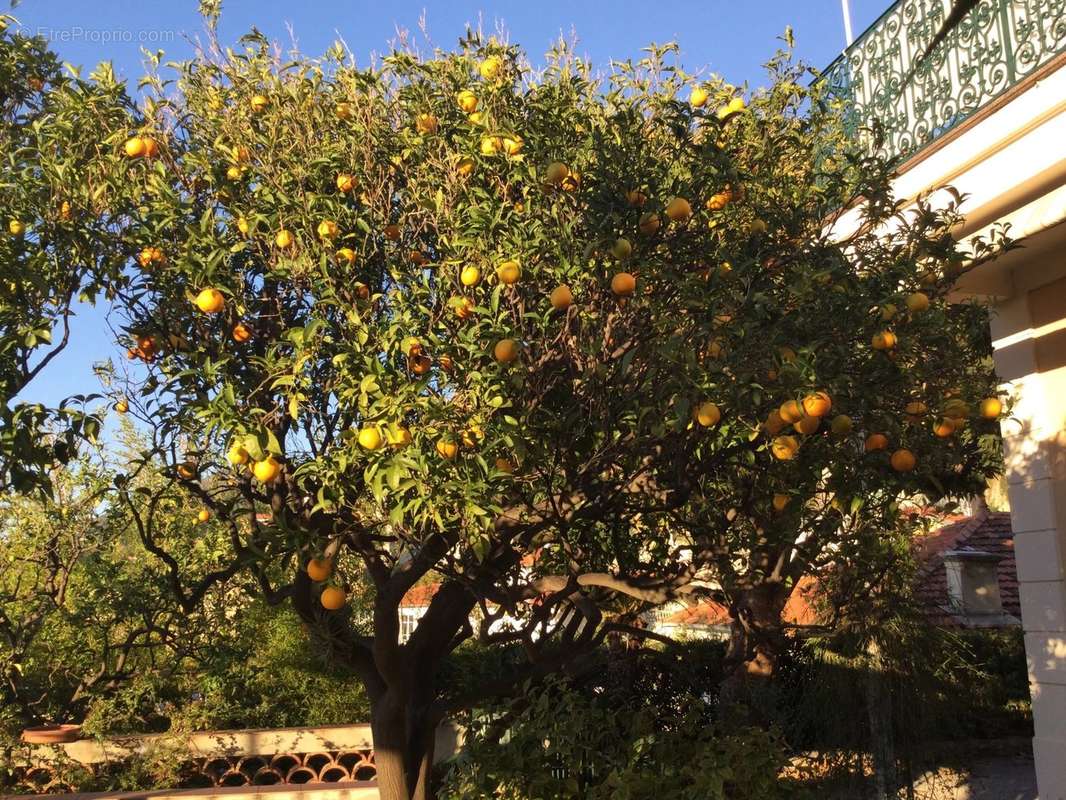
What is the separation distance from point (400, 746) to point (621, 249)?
9.69ft

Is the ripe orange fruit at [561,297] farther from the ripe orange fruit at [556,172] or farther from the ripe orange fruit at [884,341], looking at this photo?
the ripe orange fruit at [884,341]

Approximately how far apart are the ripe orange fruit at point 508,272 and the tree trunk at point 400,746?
2515 millimetres

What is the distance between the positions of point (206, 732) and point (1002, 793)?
322 inches

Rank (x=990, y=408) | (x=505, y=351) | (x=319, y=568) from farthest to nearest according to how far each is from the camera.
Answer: (x=990, y=408) < (x=319, y=568) < (x=505, y=351)

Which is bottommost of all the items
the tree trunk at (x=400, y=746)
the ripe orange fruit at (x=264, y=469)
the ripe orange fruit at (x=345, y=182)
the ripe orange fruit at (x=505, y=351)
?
the tree trunk at (x=400, y=746)

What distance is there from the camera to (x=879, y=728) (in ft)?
29.0

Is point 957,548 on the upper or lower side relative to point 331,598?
upper

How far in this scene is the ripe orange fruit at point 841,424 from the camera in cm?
378

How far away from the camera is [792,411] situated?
3.31m

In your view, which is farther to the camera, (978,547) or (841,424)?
(978,547)

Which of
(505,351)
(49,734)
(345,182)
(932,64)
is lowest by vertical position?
(49,734)

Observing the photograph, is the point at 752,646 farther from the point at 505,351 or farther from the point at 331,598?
the point at 505,351

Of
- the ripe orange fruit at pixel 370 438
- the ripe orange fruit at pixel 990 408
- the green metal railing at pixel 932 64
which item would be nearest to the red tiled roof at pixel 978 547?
the green metal railing at pixel 932 64

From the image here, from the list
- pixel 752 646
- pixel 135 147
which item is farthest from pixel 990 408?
pixel 135 147
